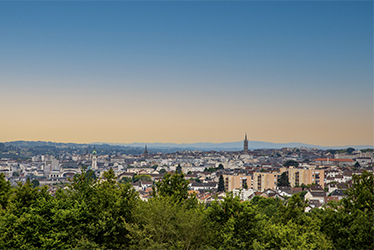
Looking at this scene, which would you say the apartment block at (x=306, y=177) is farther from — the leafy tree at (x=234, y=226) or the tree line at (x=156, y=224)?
the leafy tree at (x=234, y=226)

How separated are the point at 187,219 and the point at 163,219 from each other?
652 millimetres

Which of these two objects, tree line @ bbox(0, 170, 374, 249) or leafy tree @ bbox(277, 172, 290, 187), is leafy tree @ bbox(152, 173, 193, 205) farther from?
leafy tree @ bbox(277, 172, 290, 187)

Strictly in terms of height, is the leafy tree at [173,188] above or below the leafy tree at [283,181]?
above

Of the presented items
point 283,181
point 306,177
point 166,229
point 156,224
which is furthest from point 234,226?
point 306,177

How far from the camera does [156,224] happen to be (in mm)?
9883

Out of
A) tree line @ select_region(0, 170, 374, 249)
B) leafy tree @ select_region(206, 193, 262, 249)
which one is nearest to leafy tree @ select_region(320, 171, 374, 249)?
tree line @ select_region(0, 170, 374, 249)

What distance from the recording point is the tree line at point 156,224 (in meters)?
9.77

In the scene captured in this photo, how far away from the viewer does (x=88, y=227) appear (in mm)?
10266

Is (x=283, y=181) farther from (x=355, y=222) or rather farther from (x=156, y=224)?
(x=156, y=224)

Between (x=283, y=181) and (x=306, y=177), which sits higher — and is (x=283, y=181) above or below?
below

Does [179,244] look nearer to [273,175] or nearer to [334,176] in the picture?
[273,175]

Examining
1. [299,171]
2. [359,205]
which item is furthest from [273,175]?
[359,205]

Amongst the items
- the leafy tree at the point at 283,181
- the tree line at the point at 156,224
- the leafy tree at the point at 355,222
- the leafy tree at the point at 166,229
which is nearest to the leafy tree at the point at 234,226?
the tree line at the point at 156,224

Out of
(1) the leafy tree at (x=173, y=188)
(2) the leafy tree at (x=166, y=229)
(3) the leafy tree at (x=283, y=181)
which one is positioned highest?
(1) the leafy tree at (x=173, y=188)
